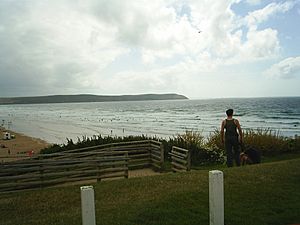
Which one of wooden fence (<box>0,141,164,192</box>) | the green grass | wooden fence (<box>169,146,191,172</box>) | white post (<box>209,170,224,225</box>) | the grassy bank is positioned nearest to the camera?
white post (<box>209,170,224,225</box>)

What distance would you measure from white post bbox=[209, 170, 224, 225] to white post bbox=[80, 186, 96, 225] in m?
1.32

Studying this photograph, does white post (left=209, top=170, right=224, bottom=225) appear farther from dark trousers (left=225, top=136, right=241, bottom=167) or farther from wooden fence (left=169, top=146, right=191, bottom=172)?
wooden fence (left=169, top=146, right=191, bottom=172)

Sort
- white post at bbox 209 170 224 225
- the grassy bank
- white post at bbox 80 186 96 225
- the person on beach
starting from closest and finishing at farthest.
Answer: white post at bbox 80 186 96 225 < white post at bbox 209 170 224 225 < the person on beach < the grassy bank

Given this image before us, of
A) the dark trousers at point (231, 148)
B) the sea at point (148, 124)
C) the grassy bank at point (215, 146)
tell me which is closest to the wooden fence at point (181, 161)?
the grassy bank at point (215, 146)

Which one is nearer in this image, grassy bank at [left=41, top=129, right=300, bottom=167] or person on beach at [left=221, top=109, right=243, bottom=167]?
person on beach at [left=221, top=109, right=243, bottom=167]

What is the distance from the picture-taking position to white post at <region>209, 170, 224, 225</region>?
364 cm

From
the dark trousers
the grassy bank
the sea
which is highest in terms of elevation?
the dark trousers

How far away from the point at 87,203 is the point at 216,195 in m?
1.45

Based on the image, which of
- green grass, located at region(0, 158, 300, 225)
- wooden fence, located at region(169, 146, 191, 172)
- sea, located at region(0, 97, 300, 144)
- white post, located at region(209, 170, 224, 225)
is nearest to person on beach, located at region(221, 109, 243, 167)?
green grass, located at region(0, 158, 300, 225)

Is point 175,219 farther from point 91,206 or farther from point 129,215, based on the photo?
point 91,206

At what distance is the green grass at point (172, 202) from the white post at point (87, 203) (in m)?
2.01

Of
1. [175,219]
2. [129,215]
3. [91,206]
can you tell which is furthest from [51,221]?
[91,206]

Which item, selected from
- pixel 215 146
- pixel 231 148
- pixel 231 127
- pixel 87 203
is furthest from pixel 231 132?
pixel 87 203

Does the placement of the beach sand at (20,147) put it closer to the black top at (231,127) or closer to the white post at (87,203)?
the black top at (231,127)
